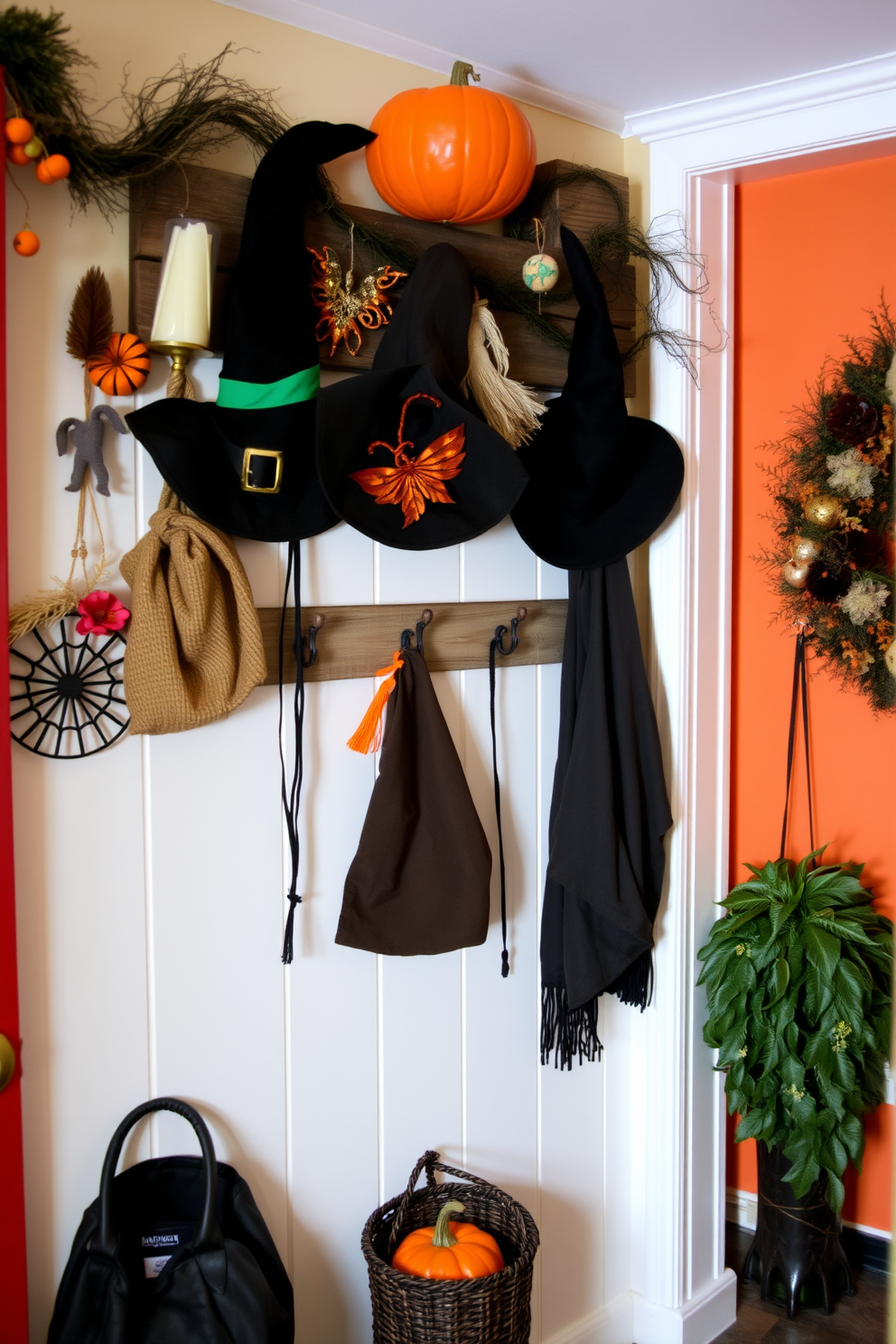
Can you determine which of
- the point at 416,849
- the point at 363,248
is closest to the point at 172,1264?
the point at 416,849

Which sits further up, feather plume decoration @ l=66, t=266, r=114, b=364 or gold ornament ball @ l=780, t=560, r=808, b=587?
feather plume decoration @ l=66, t=266, r=114, b=364

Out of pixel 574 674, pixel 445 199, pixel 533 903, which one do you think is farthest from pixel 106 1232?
pixel 445 199

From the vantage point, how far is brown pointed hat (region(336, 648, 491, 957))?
1.67m

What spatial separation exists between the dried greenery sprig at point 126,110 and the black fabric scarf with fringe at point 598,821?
884 mm

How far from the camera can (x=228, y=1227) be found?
4.98ft

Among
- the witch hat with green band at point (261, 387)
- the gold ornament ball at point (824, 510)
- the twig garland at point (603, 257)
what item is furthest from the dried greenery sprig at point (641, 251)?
the witch hat with green band at point (261, 387)

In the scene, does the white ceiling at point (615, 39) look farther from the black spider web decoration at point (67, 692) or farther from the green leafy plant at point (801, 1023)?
the green leafy plant at point (801, 1023)

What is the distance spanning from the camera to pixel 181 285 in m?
1.40

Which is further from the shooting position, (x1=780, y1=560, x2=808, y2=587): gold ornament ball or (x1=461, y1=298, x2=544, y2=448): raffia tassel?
(x1=780, y1=560, x2=808, y2=587): gold ornament ball

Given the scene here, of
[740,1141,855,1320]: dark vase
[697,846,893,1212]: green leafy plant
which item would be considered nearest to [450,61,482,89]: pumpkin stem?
[697,846,893,1212]: green leafy plant

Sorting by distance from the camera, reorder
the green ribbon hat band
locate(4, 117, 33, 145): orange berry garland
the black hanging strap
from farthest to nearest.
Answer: the black hanging strap, the green ribbon hat band, locate(4, 117, 33, 145): orange berry garland

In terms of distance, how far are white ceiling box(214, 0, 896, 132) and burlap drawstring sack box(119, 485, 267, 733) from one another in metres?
0.76

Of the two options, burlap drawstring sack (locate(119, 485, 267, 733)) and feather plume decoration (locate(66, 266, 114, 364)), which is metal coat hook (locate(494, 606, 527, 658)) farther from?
feather plume decoration (locate(66, 266, 114, 364))

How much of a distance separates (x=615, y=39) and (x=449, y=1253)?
182 cm
